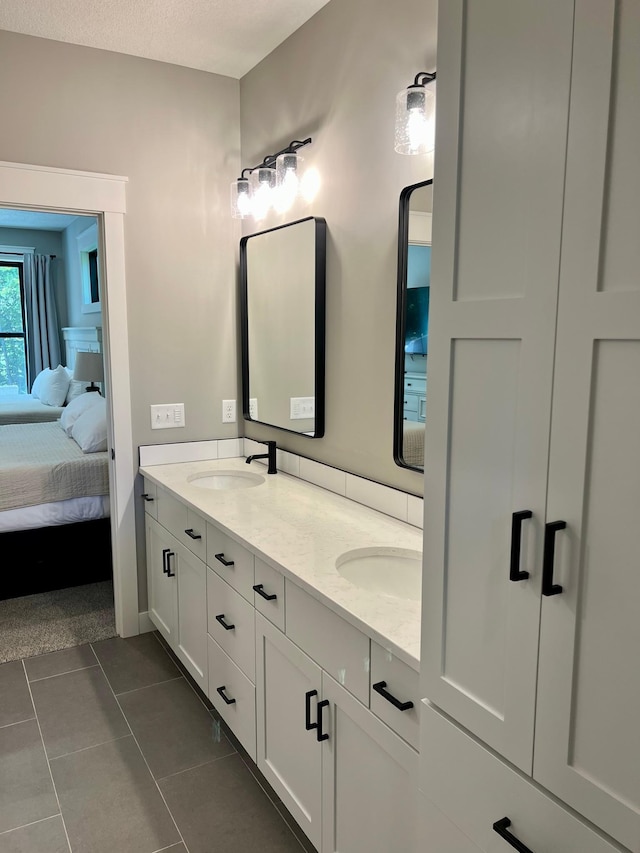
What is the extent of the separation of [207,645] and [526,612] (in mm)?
1697

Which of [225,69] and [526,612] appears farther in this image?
[225,69]

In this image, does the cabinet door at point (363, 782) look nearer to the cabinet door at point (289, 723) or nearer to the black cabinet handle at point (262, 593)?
the cabinet door at point (289, 723)

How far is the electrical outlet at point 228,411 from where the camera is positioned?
3229mm

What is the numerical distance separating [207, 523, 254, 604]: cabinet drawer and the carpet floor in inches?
49.0

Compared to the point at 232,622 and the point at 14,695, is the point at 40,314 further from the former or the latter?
the point at 232,622

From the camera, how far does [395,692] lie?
4.37 ft

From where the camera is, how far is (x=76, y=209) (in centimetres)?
278

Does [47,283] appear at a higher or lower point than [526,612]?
higher

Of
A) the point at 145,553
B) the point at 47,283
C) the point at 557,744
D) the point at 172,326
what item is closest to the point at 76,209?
the point at 172,326

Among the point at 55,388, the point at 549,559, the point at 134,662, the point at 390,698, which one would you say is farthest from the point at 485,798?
the point at 55,388

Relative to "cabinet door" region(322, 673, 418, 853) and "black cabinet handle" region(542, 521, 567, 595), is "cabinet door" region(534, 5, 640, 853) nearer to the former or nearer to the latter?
"black cabinet handle" region(542, 521, 567, 595)

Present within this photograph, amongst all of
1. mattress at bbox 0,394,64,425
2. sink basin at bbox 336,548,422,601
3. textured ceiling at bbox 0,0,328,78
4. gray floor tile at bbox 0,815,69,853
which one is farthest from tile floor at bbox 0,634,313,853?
mattress at bbox 0,394,64,425

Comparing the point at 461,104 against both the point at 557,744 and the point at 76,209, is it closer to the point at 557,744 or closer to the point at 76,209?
the point at 557,744

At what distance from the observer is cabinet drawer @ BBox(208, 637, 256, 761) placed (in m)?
2.04
